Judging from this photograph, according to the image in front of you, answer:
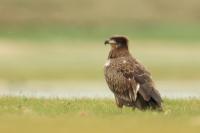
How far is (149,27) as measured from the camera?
61250mm

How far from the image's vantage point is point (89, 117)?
612 inches

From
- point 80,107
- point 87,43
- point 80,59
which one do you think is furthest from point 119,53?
point 87,43

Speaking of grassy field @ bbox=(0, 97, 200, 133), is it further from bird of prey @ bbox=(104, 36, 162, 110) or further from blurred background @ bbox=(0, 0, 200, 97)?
blurred background @ bbox=(0, 0, 200, 97)

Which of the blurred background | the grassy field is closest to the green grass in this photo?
the grassy field

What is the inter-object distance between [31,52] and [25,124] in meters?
30.6

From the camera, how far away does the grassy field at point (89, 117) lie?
44.7 ft

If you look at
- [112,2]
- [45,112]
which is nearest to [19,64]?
[45,112]

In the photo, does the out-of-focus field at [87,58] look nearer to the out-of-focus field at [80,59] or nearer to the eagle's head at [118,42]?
the out-of-focus field at [80,59]

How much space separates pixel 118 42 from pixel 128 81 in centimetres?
119

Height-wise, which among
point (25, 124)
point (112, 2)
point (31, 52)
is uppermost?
point (112, 2)

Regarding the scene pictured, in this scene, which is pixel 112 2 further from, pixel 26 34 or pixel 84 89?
pixel 84 89

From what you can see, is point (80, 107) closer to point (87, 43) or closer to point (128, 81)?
point (128, 81)

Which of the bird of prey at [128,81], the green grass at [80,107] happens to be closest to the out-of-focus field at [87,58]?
the green grass at [80,107]

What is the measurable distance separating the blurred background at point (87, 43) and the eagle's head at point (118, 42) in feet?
12.8
